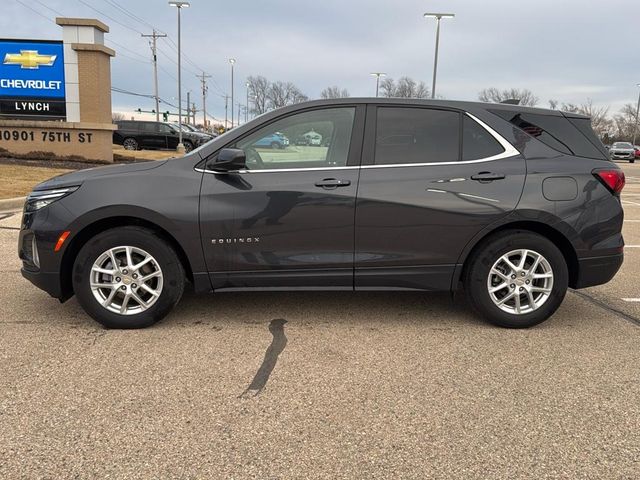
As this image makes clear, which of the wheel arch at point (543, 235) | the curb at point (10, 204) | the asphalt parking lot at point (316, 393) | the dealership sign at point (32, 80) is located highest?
the dealership sign at point (32, 80)

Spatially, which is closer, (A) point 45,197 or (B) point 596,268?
(A) point 45,197

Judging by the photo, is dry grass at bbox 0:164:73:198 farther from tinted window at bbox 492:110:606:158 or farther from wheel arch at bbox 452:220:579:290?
tinted window at bbox 492:110:606:158

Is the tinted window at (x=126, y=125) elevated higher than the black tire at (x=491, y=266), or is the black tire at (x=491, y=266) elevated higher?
the tinted window at (x=126, y=125)

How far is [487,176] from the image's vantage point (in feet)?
12.9

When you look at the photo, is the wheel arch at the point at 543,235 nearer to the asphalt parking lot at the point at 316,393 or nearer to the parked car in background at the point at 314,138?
the asphalt parking lot at the point at 316,393

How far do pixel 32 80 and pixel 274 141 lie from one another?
51.1 feet

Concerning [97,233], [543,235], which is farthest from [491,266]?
[97,233]

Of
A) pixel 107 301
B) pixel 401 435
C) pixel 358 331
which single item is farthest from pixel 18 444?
pixel 358 331

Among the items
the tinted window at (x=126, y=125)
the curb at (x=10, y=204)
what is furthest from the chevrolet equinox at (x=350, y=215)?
the tinted window at (x=126, y=125)

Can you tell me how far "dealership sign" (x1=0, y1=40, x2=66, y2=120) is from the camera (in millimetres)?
16016

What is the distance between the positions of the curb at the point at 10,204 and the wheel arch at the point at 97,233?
6.94 meters

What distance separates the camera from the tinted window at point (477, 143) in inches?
158

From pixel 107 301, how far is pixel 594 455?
129 inches

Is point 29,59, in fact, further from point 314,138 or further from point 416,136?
point 416,136
